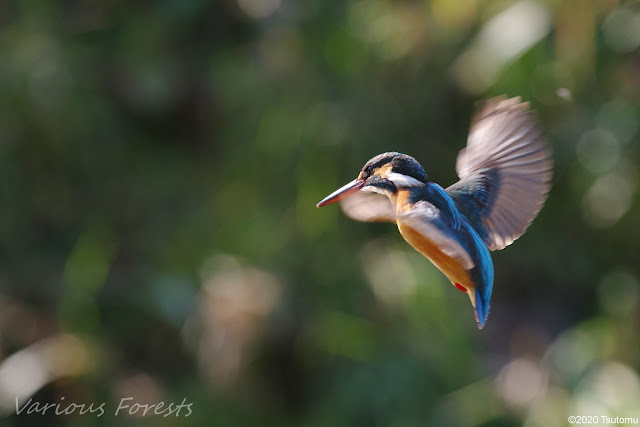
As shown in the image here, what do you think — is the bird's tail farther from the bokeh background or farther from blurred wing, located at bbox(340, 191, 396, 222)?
the bokeh background

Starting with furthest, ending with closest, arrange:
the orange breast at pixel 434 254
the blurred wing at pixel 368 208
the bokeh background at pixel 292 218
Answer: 1. the bokeh background at pixel 292 218
2. the blurred wing at pixel 368 208
3. the orange breast at pixel 434 254

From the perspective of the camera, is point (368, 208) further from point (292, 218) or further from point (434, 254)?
point (292, 218)

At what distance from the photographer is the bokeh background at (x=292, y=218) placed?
4.97 ft

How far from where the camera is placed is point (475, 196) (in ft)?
1.36

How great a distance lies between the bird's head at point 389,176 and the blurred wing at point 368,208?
0.17 ft

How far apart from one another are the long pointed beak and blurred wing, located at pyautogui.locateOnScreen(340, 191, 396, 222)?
54mm

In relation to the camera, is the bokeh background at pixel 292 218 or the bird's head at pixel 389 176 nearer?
the bird's head at pixel 389 176

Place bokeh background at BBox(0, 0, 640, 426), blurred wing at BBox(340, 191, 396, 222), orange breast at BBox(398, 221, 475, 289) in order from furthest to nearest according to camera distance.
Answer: bokeh background at BBox(0, 0, 640, 426)
blurred wing at BBox(340, 191, 396, 222)
orange breast at BBox(398, 221, 475, 289)

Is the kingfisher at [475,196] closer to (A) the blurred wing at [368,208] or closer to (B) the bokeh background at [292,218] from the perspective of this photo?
(A) the blurred wing at [368,208]

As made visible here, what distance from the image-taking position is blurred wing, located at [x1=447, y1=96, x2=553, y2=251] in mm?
372

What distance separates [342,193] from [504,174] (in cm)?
12

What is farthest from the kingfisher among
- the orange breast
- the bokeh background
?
the bokeh background

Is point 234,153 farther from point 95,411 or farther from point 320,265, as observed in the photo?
point 95,411

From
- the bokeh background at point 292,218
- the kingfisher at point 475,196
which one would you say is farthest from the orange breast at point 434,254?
the bokeh background at point 292,218
